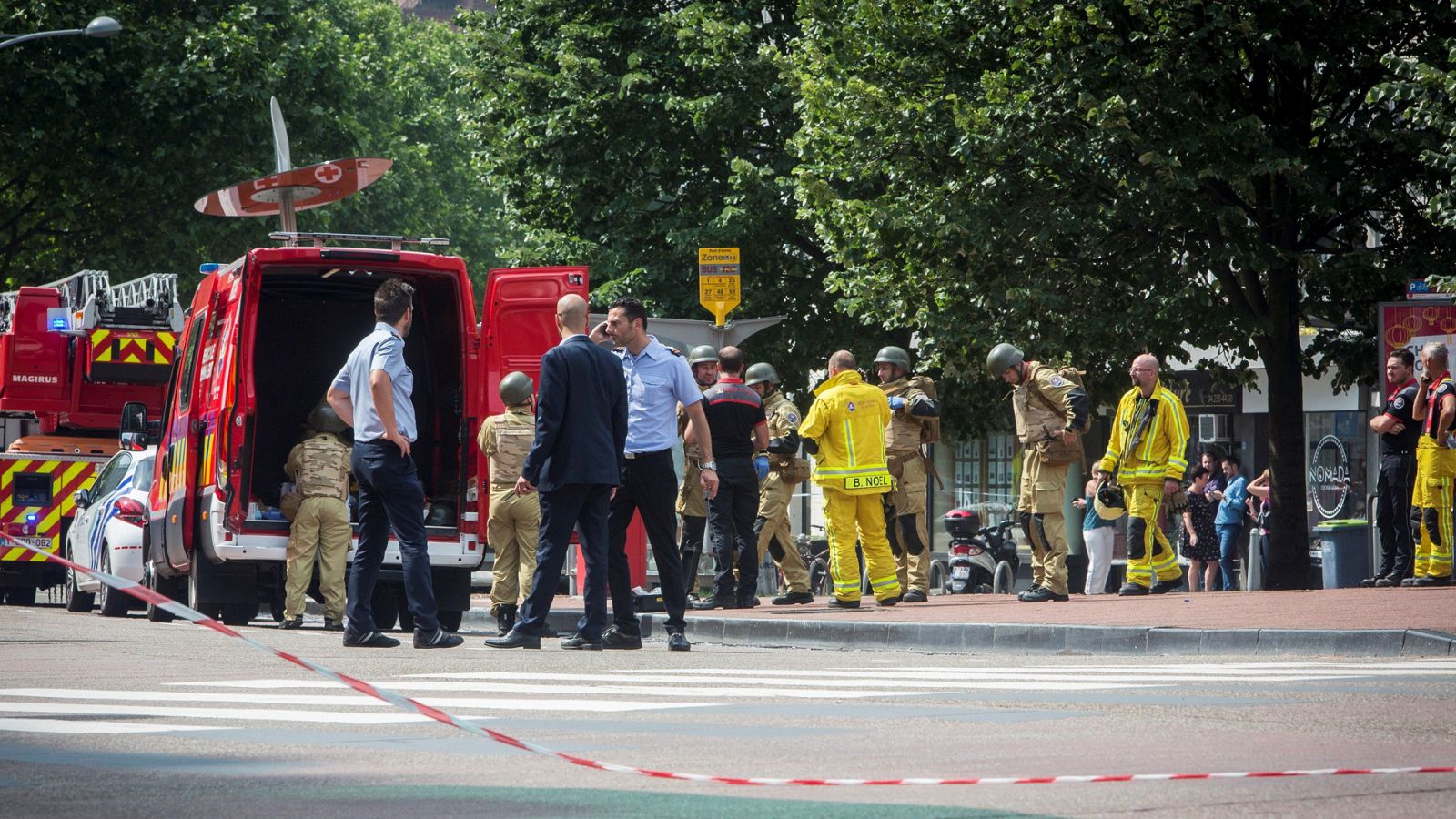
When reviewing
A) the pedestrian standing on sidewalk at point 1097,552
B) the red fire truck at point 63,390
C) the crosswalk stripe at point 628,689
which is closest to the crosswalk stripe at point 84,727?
the crosswalk stripe at point 628,689

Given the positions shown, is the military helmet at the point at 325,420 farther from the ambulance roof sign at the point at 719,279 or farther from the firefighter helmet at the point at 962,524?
the firefighter helmet at the point at 962,524

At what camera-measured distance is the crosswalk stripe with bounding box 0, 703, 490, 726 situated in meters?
7.11

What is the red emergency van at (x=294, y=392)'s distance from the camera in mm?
13508

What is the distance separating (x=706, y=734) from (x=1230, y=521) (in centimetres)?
1596

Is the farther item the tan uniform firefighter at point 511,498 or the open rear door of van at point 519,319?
the open rear door of van at point 519,319

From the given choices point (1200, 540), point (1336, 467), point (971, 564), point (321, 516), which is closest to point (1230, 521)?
point (1200, 540)

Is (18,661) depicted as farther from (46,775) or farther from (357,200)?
(357,200)

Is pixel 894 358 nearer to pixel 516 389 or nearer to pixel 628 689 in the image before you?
pixel 516 389

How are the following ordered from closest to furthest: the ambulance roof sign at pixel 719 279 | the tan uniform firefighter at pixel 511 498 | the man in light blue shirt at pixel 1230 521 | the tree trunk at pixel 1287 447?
the tan uniform firefighter at pixel 511 498 → the ambulance roof sign at pixel 719 279 → the tree trunk at pixel 1287 447 → the man in light blue shirt at pixel 1230 521

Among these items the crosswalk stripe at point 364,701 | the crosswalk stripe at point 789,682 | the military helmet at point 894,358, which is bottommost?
the crosswalk stripe at point 789,682

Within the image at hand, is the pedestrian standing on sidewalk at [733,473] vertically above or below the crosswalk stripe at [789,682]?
above

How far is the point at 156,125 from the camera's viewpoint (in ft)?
110

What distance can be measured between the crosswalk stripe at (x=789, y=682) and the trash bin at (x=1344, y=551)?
1239 centimetres

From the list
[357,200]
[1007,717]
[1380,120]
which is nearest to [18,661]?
[1007,717]
